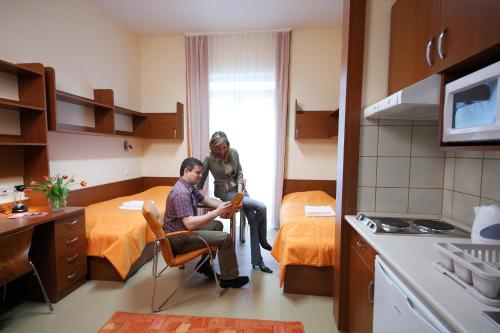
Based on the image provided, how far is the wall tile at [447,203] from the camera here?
1.51m

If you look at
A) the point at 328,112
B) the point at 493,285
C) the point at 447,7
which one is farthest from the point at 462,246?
the point at 328,112

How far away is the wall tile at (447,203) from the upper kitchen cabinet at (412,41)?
28.6 inches

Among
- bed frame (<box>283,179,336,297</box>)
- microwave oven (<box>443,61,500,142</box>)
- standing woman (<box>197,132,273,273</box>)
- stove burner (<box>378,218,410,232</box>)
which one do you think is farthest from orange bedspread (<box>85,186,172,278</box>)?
microwave oven (<box>443,61,500,142</box>)

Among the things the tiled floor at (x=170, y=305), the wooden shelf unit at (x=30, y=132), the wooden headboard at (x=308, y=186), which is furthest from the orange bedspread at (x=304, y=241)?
the wooden shelf unit at (x=30, y=132)

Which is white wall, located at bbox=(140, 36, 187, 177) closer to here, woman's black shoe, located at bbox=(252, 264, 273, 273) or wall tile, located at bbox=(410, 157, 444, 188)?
woman's black shoe, located at bbox=(252, 264, 273, 273)

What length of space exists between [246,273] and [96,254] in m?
1.41

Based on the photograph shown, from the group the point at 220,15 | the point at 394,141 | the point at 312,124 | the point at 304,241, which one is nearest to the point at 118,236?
the point at 304,241

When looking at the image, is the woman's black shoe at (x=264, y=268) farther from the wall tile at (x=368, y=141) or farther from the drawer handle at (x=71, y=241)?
the drawer handle at (x=71, y=241)

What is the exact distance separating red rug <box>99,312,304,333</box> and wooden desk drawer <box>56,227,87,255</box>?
2.28 feet

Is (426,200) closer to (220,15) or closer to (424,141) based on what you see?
(424,141)

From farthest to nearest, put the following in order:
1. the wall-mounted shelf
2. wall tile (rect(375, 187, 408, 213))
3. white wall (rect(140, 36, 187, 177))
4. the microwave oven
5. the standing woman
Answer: white wall (rect(140, 36, 187, 177)), the wall-mounted shelf, the standing woman, wall tile (rect(375, 187, 408, 213)), the microwave oven

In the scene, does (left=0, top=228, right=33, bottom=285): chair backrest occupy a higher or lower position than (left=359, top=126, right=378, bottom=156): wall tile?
lower

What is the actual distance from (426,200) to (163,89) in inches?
152

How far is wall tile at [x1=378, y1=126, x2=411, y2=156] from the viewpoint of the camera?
156cm
